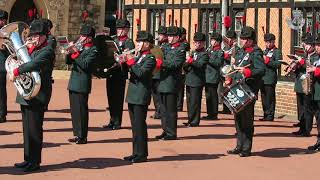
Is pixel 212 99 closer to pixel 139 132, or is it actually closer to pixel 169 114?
pixel 169 114

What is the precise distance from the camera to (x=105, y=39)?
9.18 m

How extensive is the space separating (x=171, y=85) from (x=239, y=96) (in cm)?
184

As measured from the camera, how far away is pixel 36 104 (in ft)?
22.9

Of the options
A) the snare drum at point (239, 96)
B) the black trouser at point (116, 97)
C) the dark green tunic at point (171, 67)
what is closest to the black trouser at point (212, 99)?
the black trouser at point (116, 97)

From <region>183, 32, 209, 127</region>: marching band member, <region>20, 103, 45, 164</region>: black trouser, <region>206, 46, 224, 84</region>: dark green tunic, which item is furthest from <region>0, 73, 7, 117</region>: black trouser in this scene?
<region>206, 46, 224, 84</region>: dark green tunic

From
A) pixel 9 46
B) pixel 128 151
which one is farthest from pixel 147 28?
pixel 9 46

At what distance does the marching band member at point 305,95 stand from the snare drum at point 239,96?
1.41 meters

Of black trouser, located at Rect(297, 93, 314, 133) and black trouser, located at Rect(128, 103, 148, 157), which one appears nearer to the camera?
black trouser, located at Rect(128, 103, 148, 157)

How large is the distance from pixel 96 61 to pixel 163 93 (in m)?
1.21

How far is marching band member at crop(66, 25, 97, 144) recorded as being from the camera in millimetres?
8625

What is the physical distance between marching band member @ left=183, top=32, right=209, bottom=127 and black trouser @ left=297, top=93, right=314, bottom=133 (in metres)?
1.75

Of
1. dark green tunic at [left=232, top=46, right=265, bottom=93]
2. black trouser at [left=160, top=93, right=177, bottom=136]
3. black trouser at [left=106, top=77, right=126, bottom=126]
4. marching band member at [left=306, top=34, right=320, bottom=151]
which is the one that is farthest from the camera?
black trouser at [left=106, top=77, right=126, bottom=126]

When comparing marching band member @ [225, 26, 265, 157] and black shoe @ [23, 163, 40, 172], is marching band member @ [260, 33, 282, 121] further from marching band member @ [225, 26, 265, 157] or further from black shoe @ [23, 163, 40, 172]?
black shoe @ [23, 163, 40, 172]

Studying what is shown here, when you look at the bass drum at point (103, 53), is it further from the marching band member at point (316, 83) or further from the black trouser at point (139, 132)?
the marching band member at point (316, 83)
